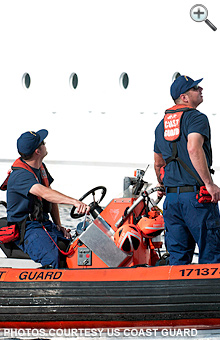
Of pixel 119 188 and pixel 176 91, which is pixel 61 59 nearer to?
pixel 119 188

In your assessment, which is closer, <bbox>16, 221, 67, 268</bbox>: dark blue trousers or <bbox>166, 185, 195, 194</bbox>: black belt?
<bbox>166, 185, 195, 194</bbox>: black belt

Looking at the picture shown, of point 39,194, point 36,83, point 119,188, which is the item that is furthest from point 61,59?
point 39,194

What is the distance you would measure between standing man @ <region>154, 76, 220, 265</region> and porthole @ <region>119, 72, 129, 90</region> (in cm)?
625

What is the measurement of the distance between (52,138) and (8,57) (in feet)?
5.96

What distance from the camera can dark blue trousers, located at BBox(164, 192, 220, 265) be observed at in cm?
423

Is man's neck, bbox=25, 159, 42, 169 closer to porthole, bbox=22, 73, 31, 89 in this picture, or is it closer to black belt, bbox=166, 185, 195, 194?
black belt, bbox=166, 185, 195, 194

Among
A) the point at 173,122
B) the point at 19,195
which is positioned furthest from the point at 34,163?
the point at 173,122

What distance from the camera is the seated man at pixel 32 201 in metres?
4.66

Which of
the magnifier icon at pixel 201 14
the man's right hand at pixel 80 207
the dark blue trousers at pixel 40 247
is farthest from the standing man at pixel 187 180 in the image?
the magnifier icon at pixel 201 14

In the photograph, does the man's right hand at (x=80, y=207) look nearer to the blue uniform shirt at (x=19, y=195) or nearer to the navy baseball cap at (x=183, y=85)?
the blue uniform shirt at (x=19, y=195)

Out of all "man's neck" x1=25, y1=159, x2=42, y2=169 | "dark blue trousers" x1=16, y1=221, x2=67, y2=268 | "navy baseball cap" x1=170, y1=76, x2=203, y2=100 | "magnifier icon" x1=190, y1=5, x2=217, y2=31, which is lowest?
"dark blue trousers" x1=16, y1=221, x2=67, y2=268

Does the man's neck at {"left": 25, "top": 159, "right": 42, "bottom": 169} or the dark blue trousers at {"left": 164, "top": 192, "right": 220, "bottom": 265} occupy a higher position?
the man's neck at {"left": 25, "top": 159, "right": 42, "bottom": 169}

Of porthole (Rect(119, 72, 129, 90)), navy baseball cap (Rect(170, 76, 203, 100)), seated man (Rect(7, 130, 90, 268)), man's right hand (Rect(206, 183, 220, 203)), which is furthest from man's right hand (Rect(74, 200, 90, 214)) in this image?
porthole (Rect(119, 72, 129, 90))

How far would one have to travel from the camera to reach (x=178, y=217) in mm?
4379
